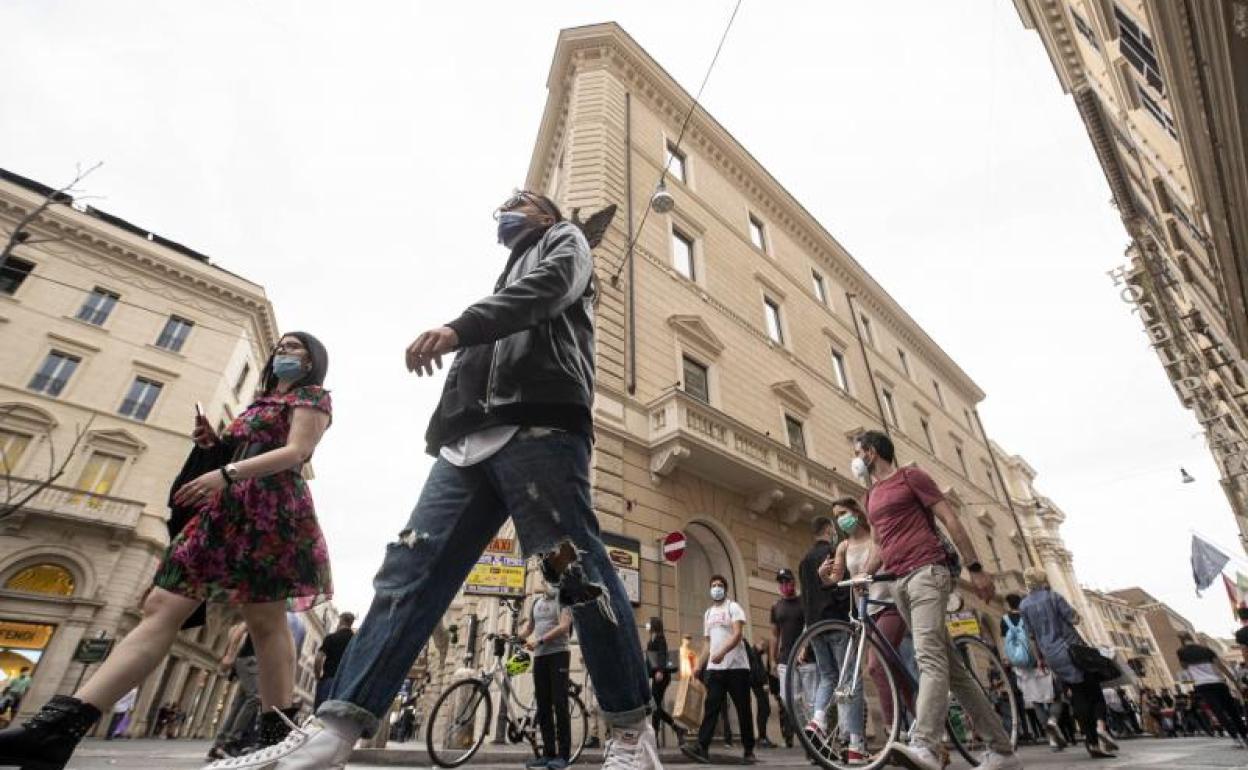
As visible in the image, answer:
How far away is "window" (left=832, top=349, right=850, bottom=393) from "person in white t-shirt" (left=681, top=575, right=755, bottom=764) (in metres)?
14.0

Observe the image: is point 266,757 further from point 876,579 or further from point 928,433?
point 928,433

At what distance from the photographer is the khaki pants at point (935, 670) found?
9.09ft

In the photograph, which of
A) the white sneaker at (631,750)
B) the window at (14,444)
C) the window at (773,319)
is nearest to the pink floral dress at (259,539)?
the white sneaker at (631,750)

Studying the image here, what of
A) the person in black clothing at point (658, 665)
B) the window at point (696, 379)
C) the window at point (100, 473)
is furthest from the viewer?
the window at point (100, 473)

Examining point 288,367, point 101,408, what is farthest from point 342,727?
point 101,408

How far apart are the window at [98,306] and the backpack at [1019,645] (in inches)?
1243

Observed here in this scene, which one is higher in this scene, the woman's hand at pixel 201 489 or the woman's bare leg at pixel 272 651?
the woman's hand at pixel 201 489

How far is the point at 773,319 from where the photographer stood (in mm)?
16781

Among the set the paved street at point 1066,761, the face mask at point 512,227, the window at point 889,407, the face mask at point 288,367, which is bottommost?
the paved street at point 1066,761

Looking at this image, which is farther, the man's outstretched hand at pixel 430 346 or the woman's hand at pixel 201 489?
A: the woman's hand at pixel 201 489

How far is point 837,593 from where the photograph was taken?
477 cm

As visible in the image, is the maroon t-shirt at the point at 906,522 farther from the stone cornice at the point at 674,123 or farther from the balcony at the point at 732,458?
the stone cornice at the point at 674,123

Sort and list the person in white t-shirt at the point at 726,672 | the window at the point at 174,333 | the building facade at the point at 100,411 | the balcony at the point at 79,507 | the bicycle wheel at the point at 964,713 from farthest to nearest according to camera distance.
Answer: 1. the window at the point at 174,333
2. the balcony at the point at 79,507
3. the building facade at the point at 100,411
4. the person in white t-shirt at the point at 726,672
5. the bicycle wheel at the point at 964,713

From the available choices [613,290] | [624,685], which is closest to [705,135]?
[613,290]
